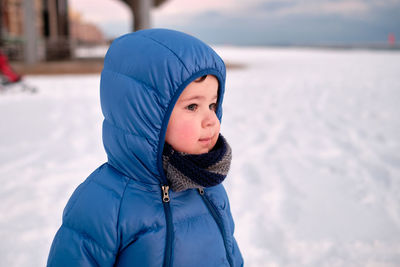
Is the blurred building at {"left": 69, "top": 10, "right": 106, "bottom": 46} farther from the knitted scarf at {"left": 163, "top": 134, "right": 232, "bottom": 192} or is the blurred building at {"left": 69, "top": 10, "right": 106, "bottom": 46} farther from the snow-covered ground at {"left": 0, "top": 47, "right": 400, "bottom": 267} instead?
the knitted scarf at {"left": 163, "top": 134, "right": 232, "bottom": 192}

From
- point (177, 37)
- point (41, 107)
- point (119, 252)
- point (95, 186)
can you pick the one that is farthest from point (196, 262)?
point (41, 107)

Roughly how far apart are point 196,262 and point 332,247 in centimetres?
123

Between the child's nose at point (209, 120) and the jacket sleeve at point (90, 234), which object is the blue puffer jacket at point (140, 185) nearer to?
the jacket sleeve at point (90, 234)

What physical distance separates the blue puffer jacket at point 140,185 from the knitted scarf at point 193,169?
39 mm

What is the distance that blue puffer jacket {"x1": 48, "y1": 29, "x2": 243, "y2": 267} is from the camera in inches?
39.5

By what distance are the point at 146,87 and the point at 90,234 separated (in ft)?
1.46

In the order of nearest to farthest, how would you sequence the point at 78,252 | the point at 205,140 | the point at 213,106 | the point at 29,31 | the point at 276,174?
the point at 78,252 → the point at 205,140 → the point at 213,106 → the point at 276,174 → the point at 29,31

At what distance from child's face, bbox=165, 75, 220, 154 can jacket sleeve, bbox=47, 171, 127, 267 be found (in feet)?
0.77

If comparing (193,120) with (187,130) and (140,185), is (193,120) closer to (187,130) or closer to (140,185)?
(187,130)

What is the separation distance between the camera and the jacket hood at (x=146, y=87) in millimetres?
1010

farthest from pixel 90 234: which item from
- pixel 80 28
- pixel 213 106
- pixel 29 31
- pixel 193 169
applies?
pixel 80 28

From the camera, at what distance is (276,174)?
116 inches

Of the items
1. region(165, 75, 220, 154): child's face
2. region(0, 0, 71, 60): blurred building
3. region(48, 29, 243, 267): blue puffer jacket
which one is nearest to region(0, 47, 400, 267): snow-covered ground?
region(48, 29, 243, 267): blue puffer jacket

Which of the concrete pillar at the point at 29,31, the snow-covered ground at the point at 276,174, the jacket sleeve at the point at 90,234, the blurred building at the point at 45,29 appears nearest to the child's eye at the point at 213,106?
the jacket sleeve at the point at 90,234
